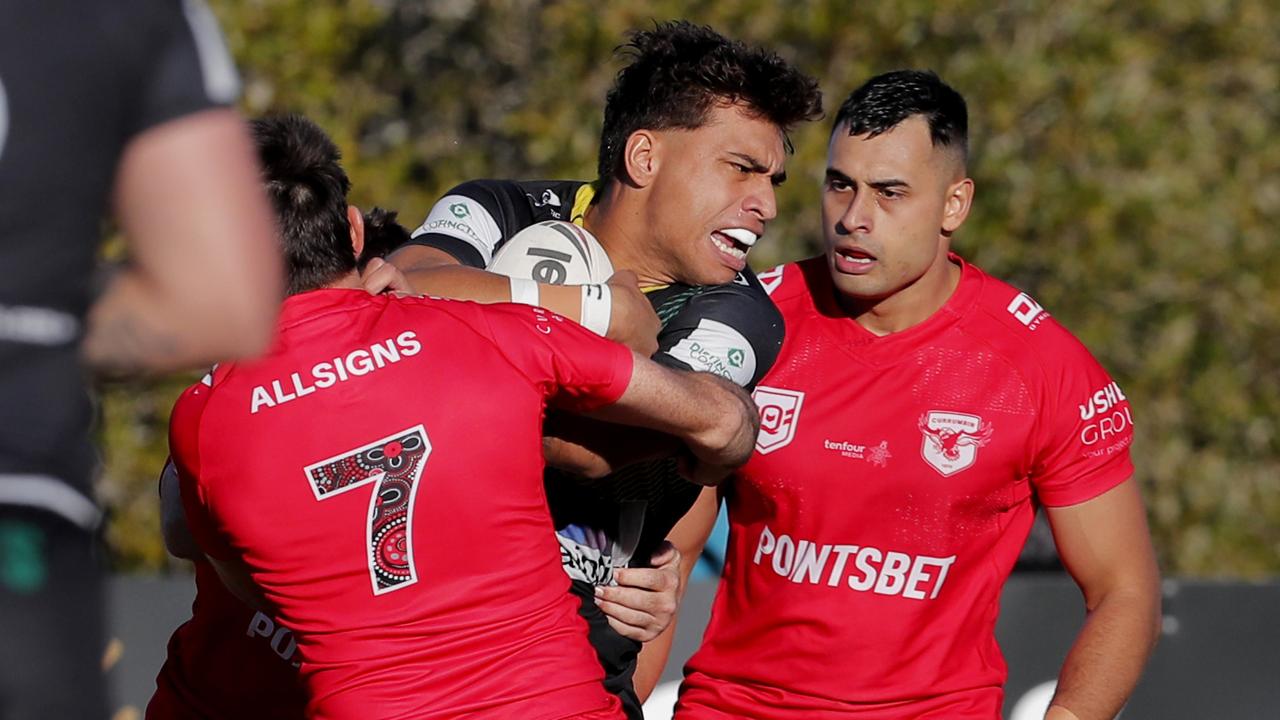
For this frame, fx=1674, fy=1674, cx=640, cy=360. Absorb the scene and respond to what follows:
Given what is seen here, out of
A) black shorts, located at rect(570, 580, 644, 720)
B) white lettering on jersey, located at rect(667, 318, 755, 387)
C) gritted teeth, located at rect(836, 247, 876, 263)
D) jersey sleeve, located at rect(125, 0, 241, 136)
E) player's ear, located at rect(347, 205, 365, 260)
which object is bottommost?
black shorts, located at rect(570, 580, 644, 720)

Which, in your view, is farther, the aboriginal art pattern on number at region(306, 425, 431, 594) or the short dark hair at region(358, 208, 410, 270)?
the short dark hair at region(358, 208, 410, 270)

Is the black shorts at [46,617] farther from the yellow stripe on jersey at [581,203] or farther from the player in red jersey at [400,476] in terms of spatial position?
the yellow stripe on jersey at [581,203]

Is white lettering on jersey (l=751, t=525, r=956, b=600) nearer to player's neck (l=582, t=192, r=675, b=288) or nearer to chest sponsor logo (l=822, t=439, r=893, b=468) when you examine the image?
chest sponsor logo (l=822, t=439, r=893, b=468)

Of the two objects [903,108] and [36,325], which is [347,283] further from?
[903,108]

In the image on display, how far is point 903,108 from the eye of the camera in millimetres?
4375

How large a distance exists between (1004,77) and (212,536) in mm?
6094

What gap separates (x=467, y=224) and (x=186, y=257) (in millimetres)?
2105

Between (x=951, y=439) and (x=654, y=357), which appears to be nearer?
(x=654, y=357)

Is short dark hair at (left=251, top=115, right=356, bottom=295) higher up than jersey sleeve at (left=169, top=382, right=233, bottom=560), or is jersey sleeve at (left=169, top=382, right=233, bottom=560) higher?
short dark hair at (left=251, top=115, right=356, bottom=295)

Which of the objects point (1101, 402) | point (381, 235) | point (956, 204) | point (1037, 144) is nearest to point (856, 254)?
point (956, 204)

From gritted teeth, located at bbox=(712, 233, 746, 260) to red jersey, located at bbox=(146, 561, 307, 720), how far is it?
1.32 meters

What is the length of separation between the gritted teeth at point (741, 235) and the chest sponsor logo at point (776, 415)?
2.06 feet

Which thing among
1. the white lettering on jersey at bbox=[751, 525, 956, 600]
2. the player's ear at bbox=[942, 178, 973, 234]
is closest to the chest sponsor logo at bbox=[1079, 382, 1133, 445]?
the white lettering on jersey at bbox=[751, 525, 956, 600]

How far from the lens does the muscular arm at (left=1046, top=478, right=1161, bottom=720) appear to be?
4121 millimetres
